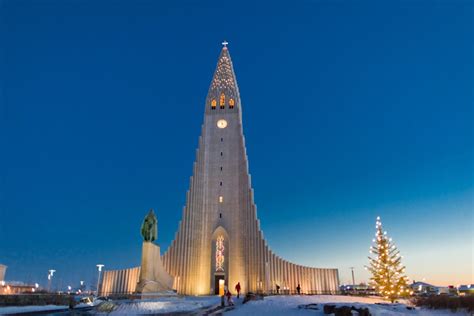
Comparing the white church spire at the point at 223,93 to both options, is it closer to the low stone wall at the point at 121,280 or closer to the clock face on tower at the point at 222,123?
the clock face on tower at the point at 222,123

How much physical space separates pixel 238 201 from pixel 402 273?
795 inches

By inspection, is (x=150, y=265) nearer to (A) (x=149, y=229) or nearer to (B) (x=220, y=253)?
(A) (x=149, y=229)

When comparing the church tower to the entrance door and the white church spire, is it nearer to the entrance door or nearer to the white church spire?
the entrance door

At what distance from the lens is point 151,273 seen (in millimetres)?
23641

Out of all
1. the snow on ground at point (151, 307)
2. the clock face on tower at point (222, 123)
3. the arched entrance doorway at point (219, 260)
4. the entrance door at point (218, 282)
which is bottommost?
the snow on ground at point (151, 307)

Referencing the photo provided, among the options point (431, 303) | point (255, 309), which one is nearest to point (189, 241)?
point (255, 309)

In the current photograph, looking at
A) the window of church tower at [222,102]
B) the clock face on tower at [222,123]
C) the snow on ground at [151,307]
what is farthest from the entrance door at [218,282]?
the window of church tower at [222,102]

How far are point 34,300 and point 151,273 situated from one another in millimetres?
7598

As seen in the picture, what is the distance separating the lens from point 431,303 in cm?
1364

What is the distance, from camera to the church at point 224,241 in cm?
3622

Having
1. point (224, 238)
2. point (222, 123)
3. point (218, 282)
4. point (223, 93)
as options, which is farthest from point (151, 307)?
point (223, 93)

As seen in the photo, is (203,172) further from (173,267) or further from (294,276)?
(294,276)

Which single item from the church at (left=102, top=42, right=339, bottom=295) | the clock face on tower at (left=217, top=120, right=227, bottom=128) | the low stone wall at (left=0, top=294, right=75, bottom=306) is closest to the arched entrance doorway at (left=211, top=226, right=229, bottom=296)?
the church at (left=102, top=42, right=339, bottom=295)

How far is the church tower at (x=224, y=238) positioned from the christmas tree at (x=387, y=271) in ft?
48.0
